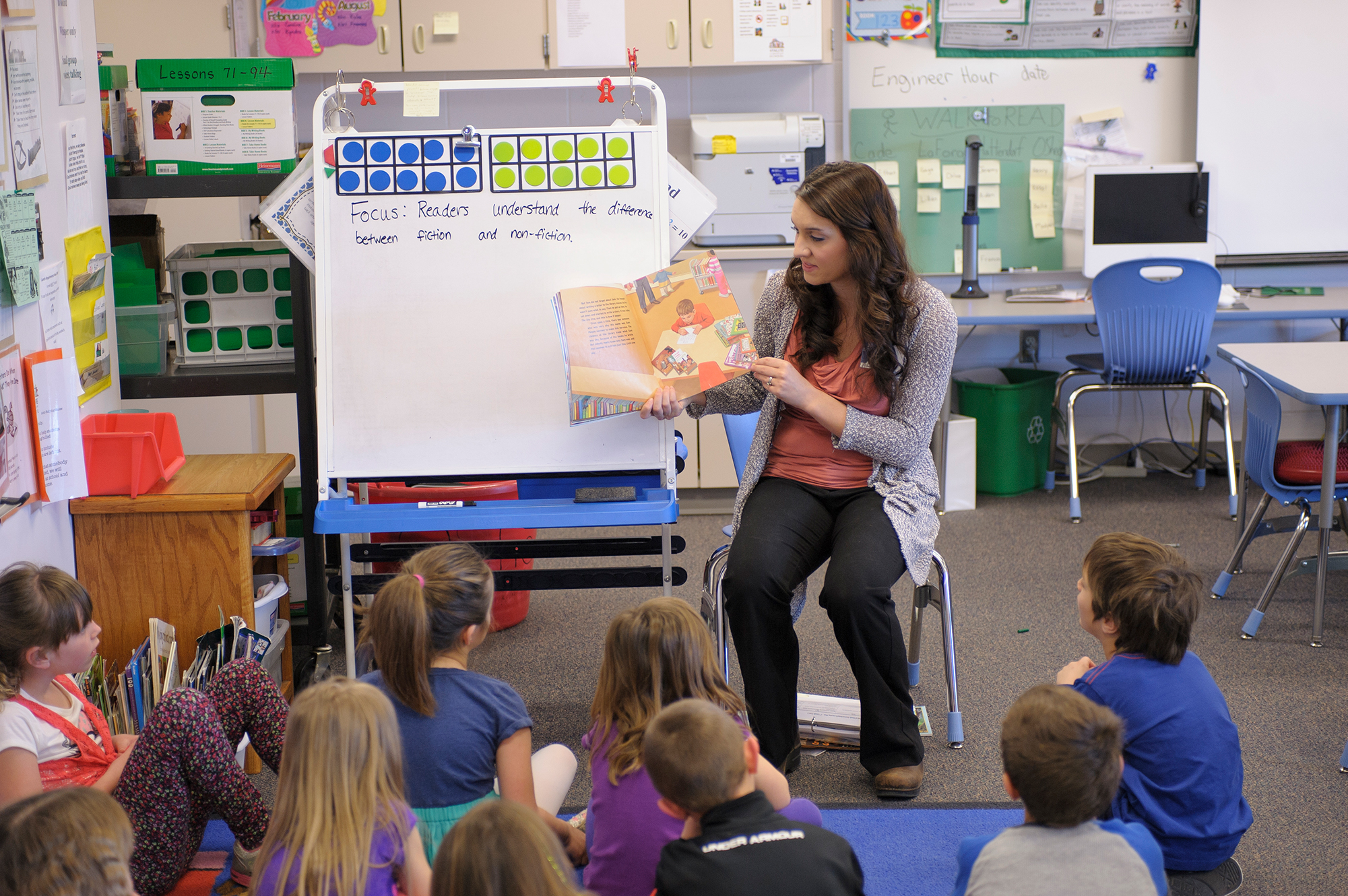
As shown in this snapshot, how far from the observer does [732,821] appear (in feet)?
4.13

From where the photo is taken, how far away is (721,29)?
14.3ft

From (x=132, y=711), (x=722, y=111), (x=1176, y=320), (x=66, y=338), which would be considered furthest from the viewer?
(x=722, y=111)

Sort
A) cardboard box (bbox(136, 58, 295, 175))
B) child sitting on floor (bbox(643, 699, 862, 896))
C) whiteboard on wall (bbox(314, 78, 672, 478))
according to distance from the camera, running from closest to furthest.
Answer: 1. child sitting on floor (bbox(643, 699, 862, 896))
2. whiteboard on wall (bbox(314, 78, 672, 478))
3. cardboard box (bbox(136, 58, 295, 175))

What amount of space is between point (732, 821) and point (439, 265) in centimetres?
145

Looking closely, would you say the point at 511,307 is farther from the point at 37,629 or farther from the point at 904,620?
the point at 904,620

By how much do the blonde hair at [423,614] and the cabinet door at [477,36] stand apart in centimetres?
305

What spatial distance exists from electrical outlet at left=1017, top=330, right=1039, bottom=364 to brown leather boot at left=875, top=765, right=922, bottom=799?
2.98 m

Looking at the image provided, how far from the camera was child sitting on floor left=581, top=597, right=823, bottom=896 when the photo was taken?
5.10 ft

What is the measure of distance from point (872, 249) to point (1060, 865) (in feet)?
4.29

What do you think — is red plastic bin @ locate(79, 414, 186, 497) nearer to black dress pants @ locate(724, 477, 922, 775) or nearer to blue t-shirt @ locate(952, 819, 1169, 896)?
black dress pants @ locate(724, 477, 922, 775)

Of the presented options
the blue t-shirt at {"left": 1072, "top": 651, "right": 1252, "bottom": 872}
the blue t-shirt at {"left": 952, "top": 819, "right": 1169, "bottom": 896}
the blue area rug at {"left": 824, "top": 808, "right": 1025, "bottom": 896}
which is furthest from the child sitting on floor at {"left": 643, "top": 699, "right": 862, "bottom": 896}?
the blue area rug at {"left": 824, "top": 808, "right": 1025, "bottom": 896}

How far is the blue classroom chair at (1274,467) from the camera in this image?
3035 millimetres

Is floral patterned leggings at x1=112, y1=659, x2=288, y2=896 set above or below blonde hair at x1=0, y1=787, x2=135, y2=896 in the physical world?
below

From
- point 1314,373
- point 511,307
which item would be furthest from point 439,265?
point 1314,373
